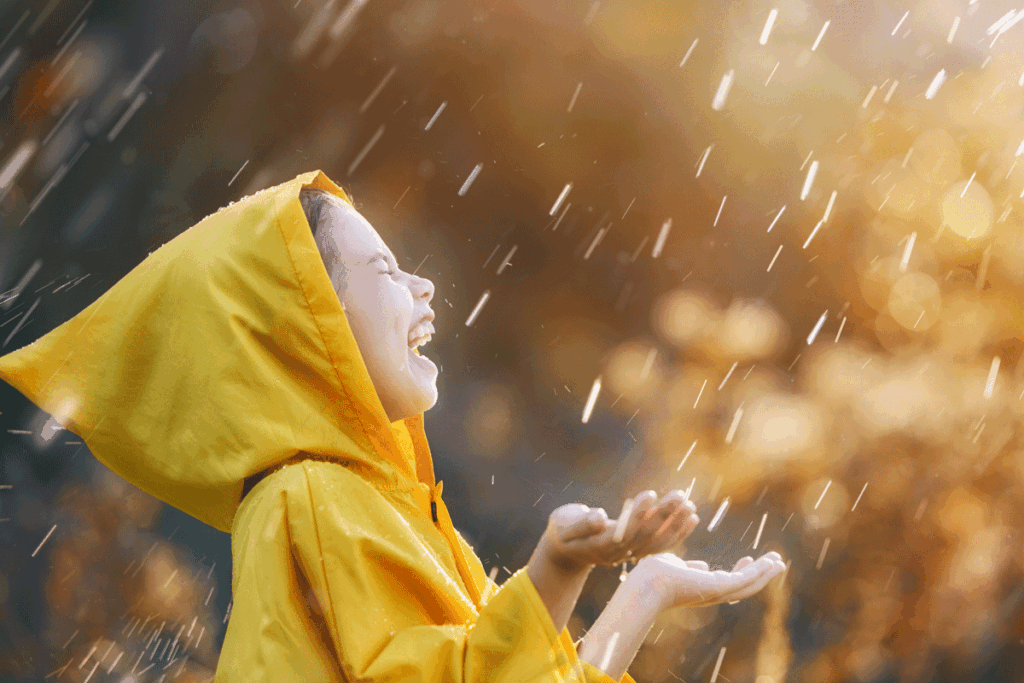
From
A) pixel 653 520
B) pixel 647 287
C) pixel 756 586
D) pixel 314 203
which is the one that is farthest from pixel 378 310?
pixel 647 287

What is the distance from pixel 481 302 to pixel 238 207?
1529mm

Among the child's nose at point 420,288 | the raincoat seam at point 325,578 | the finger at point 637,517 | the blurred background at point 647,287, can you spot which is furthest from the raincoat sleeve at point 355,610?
the blurred background at point 647,287

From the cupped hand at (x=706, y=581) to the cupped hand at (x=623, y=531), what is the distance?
18cm

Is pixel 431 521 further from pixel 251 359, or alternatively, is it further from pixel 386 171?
pixel 386 171

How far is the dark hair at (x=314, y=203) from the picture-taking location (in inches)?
30.7

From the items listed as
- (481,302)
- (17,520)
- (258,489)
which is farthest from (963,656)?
(17,520)

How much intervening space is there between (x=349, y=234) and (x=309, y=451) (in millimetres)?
262

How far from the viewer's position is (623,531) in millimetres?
501

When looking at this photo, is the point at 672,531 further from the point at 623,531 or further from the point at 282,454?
the point at 282,454

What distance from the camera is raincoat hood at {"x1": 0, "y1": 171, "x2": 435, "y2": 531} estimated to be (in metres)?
0.66

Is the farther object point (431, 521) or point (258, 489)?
point (431, 521)

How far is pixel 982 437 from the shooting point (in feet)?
7.55

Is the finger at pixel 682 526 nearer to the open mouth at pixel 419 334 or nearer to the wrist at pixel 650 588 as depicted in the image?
the wrist at pixel 650 588

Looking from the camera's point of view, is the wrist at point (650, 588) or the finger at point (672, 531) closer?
the finger at point (672, 531)
